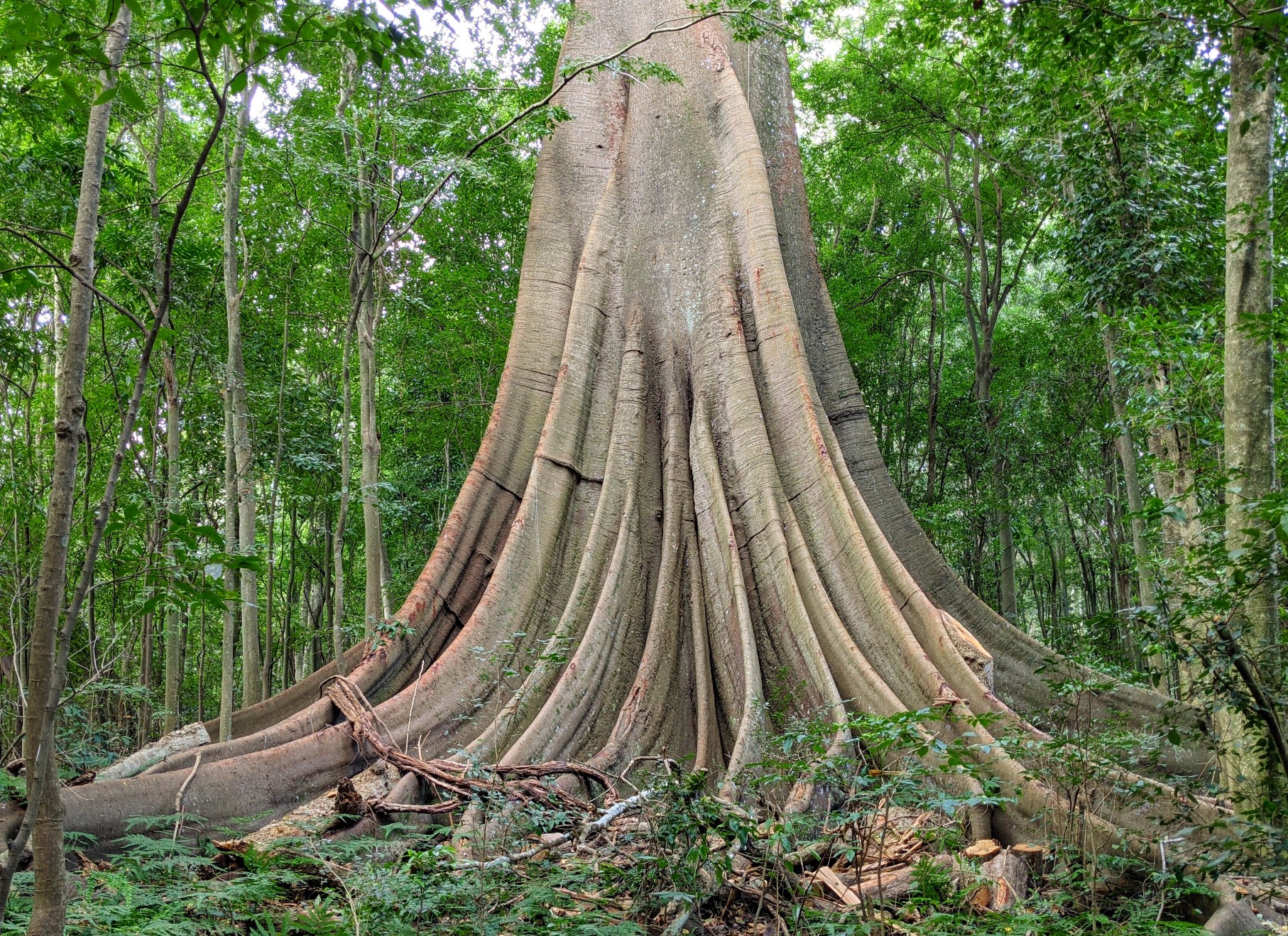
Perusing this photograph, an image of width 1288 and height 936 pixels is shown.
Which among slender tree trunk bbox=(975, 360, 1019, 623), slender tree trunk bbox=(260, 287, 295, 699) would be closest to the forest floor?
slender tree trunk bbox=(260, 287, 295, 699)

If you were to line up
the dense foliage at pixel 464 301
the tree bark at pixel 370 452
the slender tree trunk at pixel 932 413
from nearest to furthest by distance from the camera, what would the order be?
the dense foliage at pixel 464 301, the tree bark at pixel 370 452, the slender tree trunk at pixel 932 413

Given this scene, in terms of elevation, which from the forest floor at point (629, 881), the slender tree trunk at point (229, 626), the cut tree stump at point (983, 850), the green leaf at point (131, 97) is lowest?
the cut tree stump at point (983, 850)

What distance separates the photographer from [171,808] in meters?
4.43

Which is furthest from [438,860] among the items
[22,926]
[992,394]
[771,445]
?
[992,394]

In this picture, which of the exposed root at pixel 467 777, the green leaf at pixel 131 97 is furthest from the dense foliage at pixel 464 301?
the exposed root at pixel 467 777

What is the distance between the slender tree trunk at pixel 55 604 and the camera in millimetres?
1972

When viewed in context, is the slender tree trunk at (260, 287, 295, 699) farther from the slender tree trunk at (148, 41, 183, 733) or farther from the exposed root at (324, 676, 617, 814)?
the exposed root at (324, 676, 617, 814)

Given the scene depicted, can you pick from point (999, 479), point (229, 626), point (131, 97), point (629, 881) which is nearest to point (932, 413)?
point (999, 479)

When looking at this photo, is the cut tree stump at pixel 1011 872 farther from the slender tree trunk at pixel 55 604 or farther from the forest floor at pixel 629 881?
the slender tree trunk at pixel 55 604

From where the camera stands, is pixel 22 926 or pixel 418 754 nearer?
pixel 22 926

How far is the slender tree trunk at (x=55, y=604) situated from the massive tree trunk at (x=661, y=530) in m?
2.47

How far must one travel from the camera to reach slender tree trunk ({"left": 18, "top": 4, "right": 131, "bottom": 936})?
6.47 ft

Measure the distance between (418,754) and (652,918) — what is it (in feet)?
8.10

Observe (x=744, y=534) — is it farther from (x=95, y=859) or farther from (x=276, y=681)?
(x=276, y=681)
